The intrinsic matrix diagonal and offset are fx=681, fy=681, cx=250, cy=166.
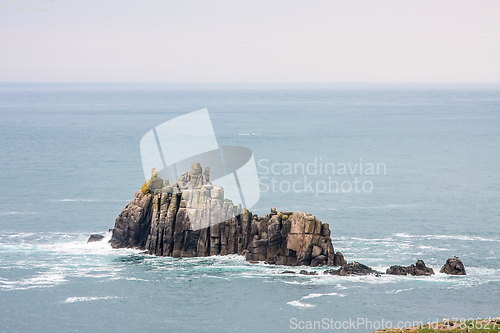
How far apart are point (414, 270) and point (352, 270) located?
8602 millimetres

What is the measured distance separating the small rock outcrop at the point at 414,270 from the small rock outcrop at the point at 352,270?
7.38ft

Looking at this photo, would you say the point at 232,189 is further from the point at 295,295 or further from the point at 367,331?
the point at 367,331

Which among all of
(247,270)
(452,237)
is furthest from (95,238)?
(452,237)

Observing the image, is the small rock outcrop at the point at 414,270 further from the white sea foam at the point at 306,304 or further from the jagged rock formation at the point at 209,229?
the white sea foam at the point at 306,304

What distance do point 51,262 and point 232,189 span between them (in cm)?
5798

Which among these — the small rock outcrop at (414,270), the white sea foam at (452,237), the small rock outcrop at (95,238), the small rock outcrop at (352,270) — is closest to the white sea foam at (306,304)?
the small rock outcrop at (352,270)

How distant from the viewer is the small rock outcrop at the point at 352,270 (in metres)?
93.7

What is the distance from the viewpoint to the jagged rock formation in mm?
97625

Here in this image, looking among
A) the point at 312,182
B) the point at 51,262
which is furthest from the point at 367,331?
the point at 312,182

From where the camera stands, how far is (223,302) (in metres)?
86.2

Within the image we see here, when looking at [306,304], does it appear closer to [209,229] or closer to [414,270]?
[414,270]

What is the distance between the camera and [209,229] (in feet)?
340

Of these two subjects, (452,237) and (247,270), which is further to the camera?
(452,237)

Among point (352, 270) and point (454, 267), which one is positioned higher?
point (454, 267)
